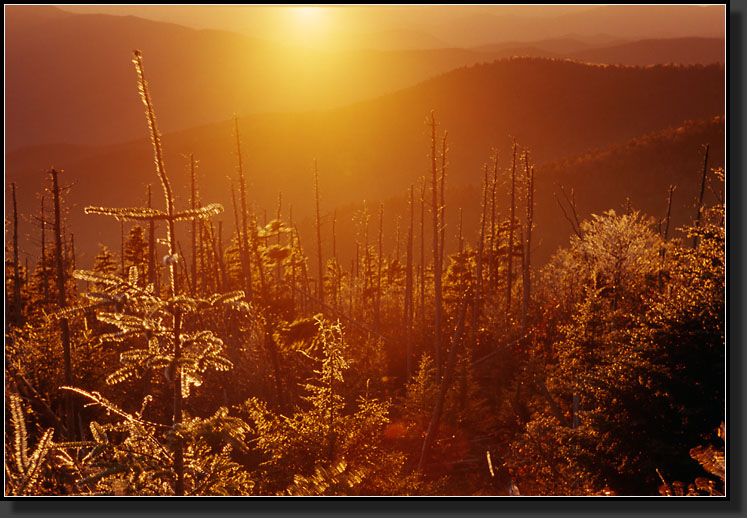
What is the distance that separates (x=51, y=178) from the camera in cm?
1135

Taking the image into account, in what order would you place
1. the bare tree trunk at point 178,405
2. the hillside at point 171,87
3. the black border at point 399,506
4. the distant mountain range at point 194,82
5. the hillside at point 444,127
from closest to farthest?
1. the bare tree trunk at point 178,405
2. the black border at point 399,506
3. the hillside at point 444,127
4. the distant mountain range at point 194,82
5. the hillside at point 171,87

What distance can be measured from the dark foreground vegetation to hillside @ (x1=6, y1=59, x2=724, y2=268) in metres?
103

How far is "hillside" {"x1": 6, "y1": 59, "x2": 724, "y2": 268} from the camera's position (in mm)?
124000

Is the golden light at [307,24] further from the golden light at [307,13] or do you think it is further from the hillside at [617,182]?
the hillside at [617,182]

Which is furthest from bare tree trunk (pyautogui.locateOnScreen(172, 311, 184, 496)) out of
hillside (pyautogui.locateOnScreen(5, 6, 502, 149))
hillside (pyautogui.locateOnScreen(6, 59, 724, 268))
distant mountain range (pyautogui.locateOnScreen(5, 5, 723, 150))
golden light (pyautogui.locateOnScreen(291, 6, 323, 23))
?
hillside (pyautogui.locateOnScreen(5, 6, 502, 149))

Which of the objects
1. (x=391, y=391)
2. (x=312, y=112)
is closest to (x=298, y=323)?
(x=391, y=391)

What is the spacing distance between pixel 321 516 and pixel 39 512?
3.36 m

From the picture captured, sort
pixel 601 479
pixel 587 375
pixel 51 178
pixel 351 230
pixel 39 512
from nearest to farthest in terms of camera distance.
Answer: pixel 39 512 → pixel 601 479 → pixel 587 375 → pixel 51 178 → pixel 351 230

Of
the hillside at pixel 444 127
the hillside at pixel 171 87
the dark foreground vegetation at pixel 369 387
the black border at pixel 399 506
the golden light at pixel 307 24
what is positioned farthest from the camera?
the hillside at pixel 171 87

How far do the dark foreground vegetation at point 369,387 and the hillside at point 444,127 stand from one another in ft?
339

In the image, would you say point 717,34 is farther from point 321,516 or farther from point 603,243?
point 603,243

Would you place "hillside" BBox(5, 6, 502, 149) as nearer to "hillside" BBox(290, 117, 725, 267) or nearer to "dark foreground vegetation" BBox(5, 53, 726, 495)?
"hillside" BBox(290, 117, 725, 267)

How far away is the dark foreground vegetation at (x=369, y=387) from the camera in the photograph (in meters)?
4.45

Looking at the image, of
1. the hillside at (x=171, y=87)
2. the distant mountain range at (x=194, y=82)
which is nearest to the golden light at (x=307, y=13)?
the distant mountain range at (x=194, y=82)
